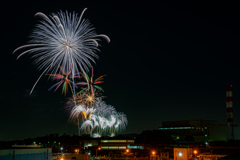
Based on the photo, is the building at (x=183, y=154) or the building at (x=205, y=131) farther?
the building at (x=205, y=131)

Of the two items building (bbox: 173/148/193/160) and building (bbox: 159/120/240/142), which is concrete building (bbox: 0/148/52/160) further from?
building (bbox: 159/120/240/142)

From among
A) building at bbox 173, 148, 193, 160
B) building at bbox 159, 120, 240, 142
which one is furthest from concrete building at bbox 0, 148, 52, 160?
building at bbox 159, 120, 240, 142

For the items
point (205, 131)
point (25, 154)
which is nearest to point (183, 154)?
point (25, 154)

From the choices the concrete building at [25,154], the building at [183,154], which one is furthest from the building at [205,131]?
the concrete building at [25,154]

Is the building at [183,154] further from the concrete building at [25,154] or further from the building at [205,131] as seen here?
the building at [205,131]

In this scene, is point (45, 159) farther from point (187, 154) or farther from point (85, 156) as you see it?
point (187, 154)

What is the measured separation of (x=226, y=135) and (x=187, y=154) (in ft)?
234

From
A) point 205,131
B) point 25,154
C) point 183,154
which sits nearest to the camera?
point 25,154

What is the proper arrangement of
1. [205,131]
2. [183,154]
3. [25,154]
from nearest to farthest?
[25,154]
[183,154]
[205,131]

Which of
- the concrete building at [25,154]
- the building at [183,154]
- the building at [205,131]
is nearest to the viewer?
the concrete building at [25,154]

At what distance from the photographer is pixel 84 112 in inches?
2008

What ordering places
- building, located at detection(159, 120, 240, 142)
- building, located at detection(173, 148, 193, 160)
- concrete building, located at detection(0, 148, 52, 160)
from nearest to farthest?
concrete building, located at detection(0, 148, 52, 160), building, located at detection(173, 148, 193, 160), building, located at detection(159, 120, 240, 142)

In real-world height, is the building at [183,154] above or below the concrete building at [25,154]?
below

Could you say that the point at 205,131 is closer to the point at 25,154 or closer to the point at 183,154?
the point at 183,154
